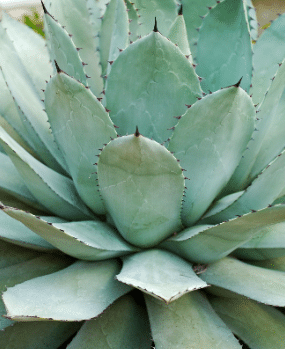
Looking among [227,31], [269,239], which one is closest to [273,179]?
[269,239]

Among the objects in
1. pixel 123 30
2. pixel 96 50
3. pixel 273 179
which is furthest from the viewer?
pixel 96 50

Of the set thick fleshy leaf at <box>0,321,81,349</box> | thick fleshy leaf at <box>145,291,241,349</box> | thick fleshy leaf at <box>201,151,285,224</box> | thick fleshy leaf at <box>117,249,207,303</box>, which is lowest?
thick fleshy leaf at <box>0,321,81,349</box>

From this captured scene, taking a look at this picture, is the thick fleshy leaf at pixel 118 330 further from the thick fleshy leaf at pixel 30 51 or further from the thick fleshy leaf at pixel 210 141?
the thick fleshy leaf at pixel 30 51

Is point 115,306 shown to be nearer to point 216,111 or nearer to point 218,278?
point 218,278

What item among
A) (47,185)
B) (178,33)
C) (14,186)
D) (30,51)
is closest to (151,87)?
(178,33)

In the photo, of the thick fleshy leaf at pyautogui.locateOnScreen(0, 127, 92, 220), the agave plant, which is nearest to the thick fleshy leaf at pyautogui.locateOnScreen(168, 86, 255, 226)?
the agave plant

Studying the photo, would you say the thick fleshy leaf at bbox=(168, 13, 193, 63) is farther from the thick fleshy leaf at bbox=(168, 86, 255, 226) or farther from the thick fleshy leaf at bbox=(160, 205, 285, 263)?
the thick fleshy leaf at bbox=(160, 205, 285, 263)

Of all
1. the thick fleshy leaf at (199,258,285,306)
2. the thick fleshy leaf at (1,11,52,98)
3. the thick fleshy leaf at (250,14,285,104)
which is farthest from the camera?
the thick fleshy leaf at (1,11,52,98)
